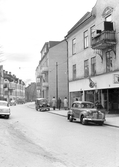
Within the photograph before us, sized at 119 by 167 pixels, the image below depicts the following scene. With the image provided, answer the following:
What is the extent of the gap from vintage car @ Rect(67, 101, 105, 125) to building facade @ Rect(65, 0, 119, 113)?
461 centimetres

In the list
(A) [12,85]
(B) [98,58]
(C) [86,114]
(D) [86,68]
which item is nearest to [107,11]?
(B) [98,58]

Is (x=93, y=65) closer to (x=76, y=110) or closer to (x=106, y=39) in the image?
(x=106, y=39)

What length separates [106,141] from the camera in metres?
9.77

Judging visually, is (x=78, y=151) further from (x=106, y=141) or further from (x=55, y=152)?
(x=106, y=141)

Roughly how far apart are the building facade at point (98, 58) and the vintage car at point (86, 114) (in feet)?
15.1

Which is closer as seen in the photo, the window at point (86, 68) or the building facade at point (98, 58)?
the building facade at point (98, 58)

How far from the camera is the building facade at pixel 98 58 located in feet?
72.7

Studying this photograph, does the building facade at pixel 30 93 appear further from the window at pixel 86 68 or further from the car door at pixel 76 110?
the car door at pixel 76 110

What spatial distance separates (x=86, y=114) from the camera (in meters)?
16.3

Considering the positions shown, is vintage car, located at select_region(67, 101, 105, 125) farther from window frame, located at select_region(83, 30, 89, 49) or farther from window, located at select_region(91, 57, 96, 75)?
window frame, located at select_region(83, 30, 89, 49)

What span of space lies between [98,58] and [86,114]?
10.4 metres

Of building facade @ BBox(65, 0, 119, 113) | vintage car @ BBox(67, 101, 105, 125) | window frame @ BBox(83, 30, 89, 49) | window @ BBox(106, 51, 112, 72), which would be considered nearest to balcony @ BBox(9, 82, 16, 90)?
building facade @ BBox(65, 0, 119, 113)

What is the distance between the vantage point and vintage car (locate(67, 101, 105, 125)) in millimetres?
16156

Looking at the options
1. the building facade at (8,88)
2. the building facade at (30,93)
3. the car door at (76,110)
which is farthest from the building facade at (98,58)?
the building facade at (30,93)
